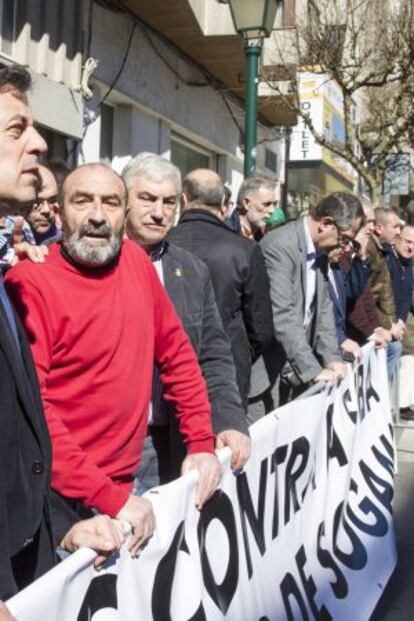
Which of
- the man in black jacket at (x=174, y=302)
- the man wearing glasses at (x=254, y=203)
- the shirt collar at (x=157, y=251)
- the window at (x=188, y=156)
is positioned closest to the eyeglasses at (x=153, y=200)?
the man in black jacket at (x=174, y=302)

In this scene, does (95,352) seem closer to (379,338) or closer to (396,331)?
(379,338)

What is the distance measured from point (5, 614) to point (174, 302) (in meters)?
1.98

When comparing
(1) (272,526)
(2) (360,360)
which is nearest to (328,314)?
(2) (360,360)

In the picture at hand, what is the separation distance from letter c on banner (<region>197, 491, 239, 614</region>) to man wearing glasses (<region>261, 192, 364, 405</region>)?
6.97ft

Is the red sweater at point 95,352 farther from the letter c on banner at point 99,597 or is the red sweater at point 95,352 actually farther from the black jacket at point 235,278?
the black jacket at point 235,278

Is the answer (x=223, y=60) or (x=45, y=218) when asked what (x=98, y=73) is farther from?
(x=45, y=218)

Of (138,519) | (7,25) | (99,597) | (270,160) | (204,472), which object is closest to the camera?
(99,597)

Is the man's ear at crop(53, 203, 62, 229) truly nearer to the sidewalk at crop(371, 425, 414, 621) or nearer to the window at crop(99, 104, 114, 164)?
the sidewalk at crop(371, 425, 414, 621)

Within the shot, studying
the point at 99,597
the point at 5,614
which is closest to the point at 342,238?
the point at 99,597

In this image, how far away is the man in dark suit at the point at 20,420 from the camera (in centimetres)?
204

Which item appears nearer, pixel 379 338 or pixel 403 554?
pixel 403 554

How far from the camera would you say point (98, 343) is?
2713mm

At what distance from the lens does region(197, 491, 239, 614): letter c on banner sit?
2.64 m

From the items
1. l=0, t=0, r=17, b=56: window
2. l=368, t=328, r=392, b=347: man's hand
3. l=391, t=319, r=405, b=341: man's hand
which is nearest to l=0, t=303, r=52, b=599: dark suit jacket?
l=368, t=328, r=392, b=347: man's hand
